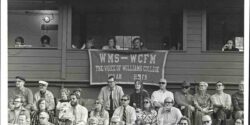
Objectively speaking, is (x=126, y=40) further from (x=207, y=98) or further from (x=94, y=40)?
(x=207, y=98)

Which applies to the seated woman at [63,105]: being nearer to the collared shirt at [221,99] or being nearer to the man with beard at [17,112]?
the man with beard at [17,112]

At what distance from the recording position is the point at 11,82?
5.30 m


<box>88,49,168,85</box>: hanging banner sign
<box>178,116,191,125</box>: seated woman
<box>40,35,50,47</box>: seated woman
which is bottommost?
<box>178,116,191,125</box>: seated woman

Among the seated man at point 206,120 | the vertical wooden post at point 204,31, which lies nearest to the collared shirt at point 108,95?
the seated man at point 206,120

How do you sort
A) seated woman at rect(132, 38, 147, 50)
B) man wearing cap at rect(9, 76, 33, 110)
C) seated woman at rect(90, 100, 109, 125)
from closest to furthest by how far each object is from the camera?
man wearing cap at rect(9, 76, 33, 110) → seated woman at rect(90, 100, 109, 125) → seated woman at rect(132, 38, 147, 50)

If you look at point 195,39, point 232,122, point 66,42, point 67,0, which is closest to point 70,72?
point 66,42

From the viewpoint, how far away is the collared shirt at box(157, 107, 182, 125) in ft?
18.7

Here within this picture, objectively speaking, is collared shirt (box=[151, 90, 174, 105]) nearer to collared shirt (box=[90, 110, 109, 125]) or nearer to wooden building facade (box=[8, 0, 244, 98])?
wooden building facade (box=[8, 0, 244, 98])

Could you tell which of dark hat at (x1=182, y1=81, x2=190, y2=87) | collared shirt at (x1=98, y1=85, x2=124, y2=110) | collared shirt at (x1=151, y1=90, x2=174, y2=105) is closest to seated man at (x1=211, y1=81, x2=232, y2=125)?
dark hat at (x1=182, y1=81, x2=190, y2=87)

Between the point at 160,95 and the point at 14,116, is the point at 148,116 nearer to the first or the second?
the point at 160,95

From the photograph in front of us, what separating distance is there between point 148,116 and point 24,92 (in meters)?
1.18

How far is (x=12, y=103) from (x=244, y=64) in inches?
81.1

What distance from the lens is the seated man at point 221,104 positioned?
566cm

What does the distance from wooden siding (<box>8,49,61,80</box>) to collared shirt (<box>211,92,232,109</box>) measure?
5.00 ft
